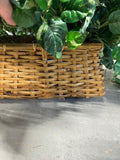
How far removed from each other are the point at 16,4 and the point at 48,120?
0.36m

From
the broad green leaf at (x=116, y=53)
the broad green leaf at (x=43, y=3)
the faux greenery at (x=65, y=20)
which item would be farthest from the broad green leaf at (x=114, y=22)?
the broad green leaf at (x=43, y=3)

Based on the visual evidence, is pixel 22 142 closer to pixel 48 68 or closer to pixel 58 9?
pixel 48 68

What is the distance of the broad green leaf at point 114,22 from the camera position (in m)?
0.70

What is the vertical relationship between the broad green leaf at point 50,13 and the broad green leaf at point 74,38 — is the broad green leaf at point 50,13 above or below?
above

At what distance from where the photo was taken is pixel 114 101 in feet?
2.76

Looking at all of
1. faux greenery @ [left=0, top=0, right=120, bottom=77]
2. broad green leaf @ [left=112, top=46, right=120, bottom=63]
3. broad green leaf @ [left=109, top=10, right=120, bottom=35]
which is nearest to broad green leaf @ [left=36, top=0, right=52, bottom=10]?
faux greenery @ [left=0, top=0, right=120, bottom=77]

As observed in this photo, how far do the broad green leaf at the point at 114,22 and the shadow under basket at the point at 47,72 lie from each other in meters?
0.08

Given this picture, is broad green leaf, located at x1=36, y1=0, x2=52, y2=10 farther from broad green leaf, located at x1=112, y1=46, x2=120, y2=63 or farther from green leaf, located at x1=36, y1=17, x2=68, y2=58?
broad green leaf, located at x1=112, y1=46, x2=120, y2=63

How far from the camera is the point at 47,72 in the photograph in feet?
2.55

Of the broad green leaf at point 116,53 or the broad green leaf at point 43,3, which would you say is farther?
the broad green leaf at point 116,53

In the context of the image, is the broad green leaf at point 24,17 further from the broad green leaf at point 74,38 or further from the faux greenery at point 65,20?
the broad green leaf at point 74,38

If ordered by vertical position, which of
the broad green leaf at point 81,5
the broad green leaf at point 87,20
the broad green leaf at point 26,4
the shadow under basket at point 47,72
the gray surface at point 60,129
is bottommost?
the gray surface at point 60,129

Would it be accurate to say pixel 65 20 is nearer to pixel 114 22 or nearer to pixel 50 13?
pixel 50 13

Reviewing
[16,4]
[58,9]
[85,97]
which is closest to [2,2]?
Result: [16,4]
